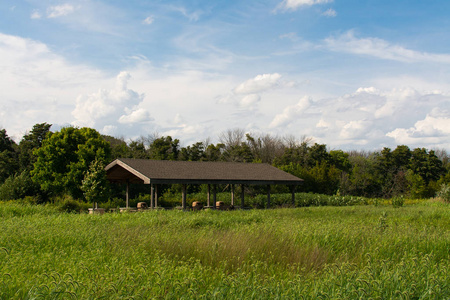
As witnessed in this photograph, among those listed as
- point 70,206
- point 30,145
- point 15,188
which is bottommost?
point 70,206

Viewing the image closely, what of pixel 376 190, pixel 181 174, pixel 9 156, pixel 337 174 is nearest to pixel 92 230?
pixel 181 174

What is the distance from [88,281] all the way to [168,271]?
1288 mm

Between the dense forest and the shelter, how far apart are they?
1.83 m

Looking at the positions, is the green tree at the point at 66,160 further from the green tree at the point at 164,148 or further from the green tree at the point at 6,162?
the green tree at the point at 164,148

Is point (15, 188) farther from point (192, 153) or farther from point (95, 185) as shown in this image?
point (192, 153)

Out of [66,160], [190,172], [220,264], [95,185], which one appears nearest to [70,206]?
[95,185]

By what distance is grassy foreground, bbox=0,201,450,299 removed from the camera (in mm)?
5242

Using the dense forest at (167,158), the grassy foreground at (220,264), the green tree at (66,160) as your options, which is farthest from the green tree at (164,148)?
the grassy foreground at (220,264)

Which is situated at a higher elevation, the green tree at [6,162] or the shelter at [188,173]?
the green tree at [6,162]

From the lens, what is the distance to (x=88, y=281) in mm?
5488

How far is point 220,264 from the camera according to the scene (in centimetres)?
737

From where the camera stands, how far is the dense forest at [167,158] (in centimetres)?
2739

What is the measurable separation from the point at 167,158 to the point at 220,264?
30717 millimetres

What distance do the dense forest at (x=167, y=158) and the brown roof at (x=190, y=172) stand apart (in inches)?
69.1
